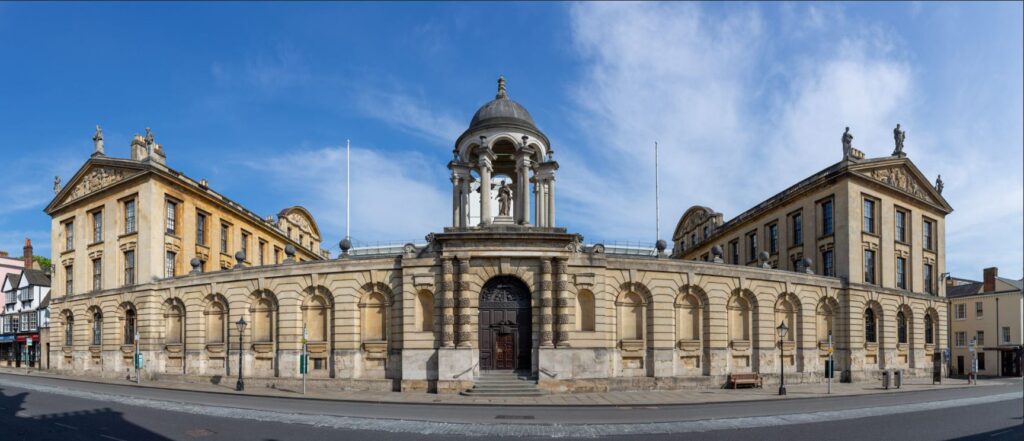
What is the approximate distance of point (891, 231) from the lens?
4462 centimetres

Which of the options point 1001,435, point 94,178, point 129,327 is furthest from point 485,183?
point 94,178

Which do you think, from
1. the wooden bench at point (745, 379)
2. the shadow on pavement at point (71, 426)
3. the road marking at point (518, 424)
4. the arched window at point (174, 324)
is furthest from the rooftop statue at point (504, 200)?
the arched window at point (174, 324)

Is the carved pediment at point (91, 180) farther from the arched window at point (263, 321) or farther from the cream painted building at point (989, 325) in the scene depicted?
the cream painted building at point (989, 325)

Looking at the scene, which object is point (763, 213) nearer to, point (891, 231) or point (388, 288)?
point (891, 231)

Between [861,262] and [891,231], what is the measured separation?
15.5 ft

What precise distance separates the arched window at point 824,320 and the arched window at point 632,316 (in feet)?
44.6

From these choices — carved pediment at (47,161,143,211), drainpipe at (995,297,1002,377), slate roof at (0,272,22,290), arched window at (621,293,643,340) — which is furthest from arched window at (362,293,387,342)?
drainpipe at (995,297,1002,377)

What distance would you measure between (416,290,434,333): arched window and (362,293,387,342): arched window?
2.49 m

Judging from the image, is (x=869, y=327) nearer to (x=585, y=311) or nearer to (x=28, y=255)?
(x=585, y=311)

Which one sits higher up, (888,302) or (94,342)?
(888,302)

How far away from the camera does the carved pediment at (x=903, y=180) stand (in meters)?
44.0

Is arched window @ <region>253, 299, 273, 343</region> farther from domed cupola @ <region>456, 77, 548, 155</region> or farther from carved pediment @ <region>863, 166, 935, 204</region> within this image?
carved pediment @ <region>863, 166, 935, 204</region>

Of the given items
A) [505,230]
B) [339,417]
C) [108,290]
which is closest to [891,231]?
[505,230]

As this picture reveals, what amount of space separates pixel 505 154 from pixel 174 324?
23.5 m
